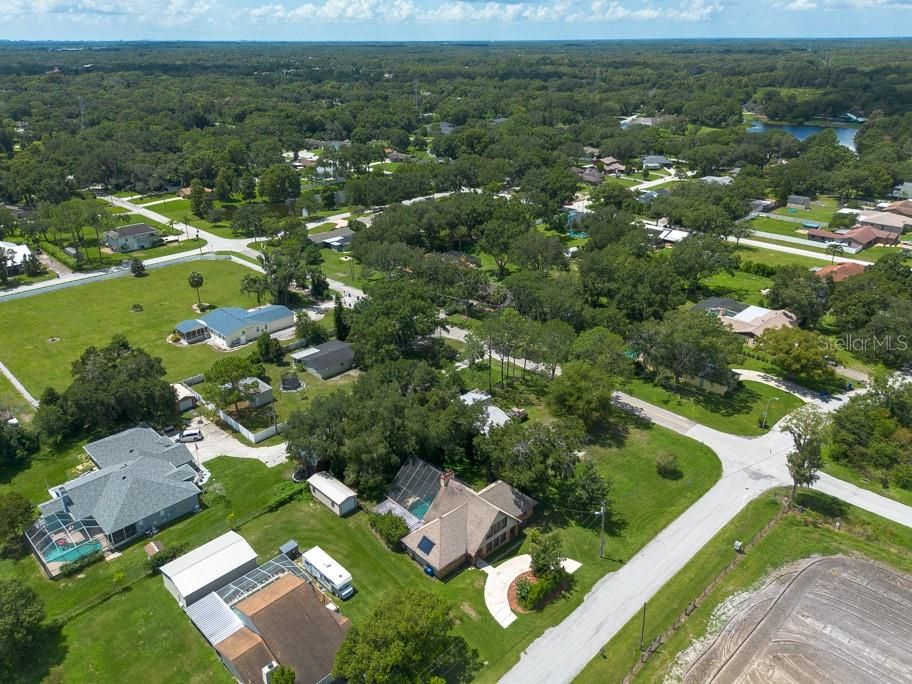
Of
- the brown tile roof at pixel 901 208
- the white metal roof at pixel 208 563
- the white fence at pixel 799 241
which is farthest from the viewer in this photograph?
the brown tile roof at pixel 901 208

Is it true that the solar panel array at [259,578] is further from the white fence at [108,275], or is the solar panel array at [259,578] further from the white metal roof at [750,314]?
the white fence at [108,275]

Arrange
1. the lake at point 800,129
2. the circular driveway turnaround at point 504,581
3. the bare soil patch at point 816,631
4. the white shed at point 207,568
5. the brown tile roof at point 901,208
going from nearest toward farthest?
1. the bare soil patch at point 816,631
2. the circular driveway turnaround at point 504,581
3. the white shed at point 207,568
4. the brown tile roof at point 901,208
5. the lake at point 800,129

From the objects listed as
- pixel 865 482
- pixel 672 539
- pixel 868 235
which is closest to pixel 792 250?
pixel 868 235

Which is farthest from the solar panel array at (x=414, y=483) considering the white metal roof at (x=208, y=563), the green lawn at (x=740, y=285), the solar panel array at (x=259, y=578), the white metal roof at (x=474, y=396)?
the green lawn at (x=740, y=285)

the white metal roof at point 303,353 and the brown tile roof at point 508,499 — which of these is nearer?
the brown tile roof at point 508,499

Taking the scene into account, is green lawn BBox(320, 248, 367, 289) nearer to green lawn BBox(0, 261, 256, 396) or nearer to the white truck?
green lawn BBox(0, 261, 256, 396)

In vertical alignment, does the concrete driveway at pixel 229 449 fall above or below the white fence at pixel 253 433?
below

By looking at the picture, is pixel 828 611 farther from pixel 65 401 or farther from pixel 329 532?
pixel 65 401
